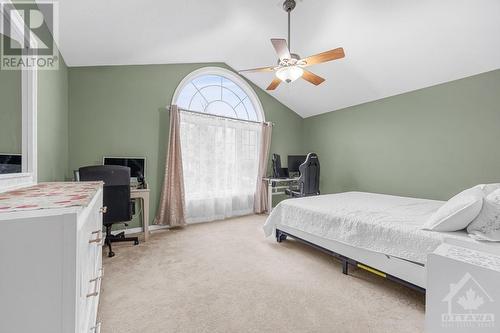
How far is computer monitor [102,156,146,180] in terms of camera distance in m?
3.14

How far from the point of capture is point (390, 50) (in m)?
2.84

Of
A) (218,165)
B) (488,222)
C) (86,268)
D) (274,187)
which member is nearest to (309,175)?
(274,187)

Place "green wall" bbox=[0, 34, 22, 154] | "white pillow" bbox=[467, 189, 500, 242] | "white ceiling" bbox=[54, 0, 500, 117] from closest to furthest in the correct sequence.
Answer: "green wall" bbox=[0, 34, 22, 154]
"white pillow" bbox=[467, 189, 500, 242]
"white ceiling" bbox=[54, 0, 500, 117]

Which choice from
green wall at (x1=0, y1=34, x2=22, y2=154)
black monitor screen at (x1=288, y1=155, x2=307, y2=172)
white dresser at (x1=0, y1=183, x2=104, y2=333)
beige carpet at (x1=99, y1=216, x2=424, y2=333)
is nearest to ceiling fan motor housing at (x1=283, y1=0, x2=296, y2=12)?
green wall at (x1=0, y1=34, x2=22, y2=154)

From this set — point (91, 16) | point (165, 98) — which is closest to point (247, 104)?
point (165, 98)

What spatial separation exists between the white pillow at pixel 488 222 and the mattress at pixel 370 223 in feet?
0.24

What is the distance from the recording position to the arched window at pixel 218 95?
398 centimetres

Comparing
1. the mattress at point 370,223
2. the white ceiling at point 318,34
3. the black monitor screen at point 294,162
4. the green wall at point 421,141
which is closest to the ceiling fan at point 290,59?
the white ceiling at point 318,34

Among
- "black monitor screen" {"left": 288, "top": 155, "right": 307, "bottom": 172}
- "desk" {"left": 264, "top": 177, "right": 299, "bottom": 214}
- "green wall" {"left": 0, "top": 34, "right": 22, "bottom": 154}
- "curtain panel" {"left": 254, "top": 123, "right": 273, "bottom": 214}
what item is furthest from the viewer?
"black monitor screen" {"left": 288, "top": 155, "right": 307, "bottom": 172}

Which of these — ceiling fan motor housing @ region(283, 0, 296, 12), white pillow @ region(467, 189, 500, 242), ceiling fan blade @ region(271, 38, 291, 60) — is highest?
ceiling fan motor housing @ region(283, 0, 296, 12)

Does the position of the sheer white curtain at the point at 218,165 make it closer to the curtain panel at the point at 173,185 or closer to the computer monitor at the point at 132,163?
the curtain panel at the point at 173,185

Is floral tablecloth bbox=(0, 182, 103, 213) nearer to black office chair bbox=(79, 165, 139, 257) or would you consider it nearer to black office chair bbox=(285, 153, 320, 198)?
black office chair bbox=(79, 165, 139, 257)

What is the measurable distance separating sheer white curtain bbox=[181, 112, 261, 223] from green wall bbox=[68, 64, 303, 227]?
46 cm

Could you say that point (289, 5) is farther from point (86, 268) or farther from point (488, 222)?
point (86, 268)
